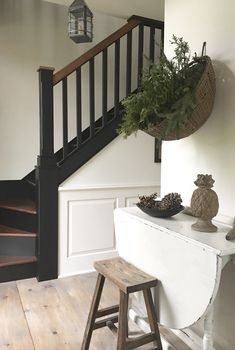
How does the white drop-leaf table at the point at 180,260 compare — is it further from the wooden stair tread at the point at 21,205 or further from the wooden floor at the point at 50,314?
the wooden stair tread at the point at 21,205

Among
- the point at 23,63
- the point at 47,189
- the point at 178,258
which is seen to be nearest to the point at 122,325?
the point at 178,258

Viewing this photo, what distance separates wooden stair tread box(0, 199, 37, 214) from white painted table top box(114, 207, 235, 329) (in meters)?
1.44

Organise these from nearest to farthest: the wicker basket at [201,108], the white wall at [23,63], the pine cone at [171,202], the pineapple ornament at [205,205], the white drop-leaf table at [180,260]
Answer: the white drop-leaf table at [180,260] < the pineapple ornament at [205,205] < the wicker basket at [201,108] < the pine cone at [171,202] < the white wall at [23,63]

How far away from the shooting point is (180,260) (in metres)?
1.49

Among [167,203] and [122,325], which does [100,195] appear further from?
[122,325]

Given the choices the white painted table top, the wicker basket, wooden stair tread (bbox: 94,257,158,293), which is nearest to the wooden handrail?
the wicker basket

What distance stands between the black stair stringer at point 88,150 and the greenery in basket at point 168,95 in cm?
138

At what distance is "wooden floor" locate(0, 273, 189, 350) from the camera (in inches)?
79.7

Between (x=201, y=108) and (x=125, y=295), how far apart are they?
103 cm

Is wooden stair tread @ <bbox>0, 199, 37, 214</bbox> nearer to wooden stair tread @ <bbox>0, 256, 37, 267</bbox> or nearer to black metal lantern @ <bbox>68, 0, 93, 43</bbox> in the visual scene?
wooden stair tread @ <bbox>0, 256, 37, 267</bbox>

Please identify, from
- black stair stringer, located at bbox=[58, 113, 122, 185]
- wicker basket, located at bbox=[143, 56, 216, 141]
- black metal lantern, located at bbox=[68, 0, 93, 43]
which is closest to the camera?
wicker basket, located at bbox=[143, 56, 216, 141]

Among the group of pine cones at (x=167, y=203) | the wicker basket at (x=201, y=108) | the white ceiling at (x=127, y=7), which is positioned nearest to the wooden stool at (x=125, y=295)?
the group of pine cones at (x=167, y=203)

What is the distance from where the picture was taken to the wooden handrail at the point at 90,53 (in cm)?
288

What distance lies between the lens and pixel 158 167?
3.43m
